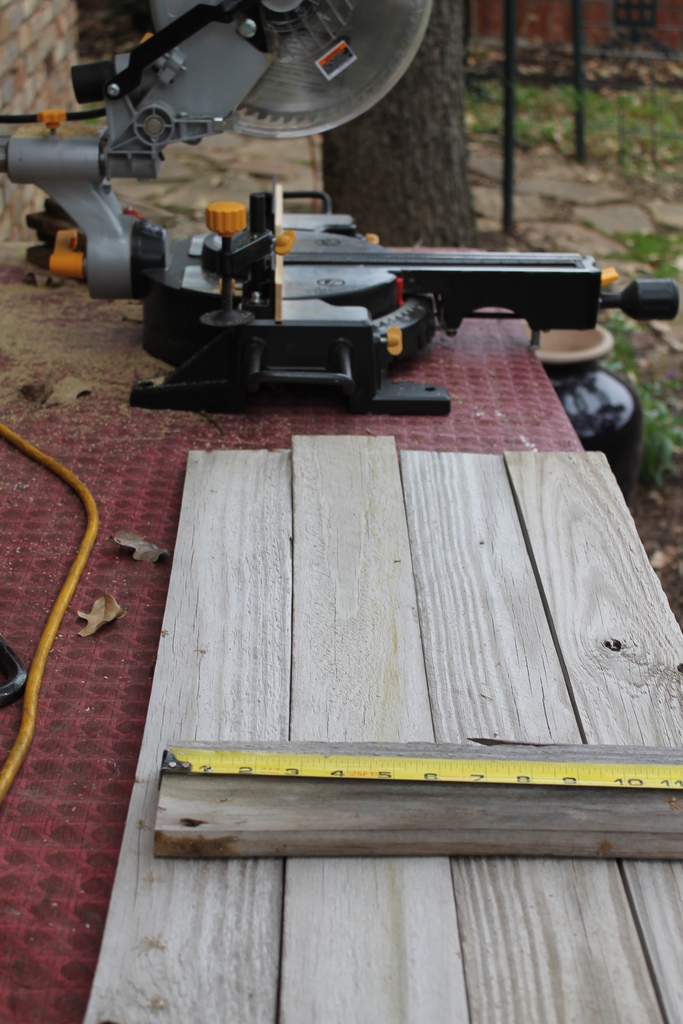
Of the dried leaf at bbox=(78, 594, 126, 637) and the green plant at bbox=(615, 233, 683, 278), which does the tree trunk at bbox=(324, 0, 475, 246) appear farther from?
the dried leaf at bbox=(78, 594, 126, 637)

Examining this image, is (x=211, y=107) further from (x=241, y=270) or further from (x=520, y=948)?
(x=520, y=948)

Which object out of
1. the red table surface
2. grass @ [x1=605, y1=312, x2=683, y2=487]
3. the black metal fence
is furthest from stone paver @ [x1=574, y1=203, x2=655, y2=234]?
the red table surface

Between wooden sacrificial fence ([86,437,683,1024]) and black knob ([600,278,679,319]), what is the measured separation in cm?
63

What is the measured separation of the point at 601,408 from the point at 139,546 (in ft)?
5.64

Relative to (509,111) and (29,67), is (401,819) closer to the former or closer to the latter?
(29,67)

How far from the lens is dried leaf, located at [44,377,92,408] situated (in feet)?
7.13

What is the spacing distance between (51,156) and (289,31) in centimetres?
59

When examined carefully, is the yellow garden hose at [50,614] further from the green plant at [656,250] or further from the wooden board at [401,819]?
the green plant at [656,250]

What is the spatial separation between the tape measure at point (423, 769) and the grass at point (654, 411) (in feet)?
8.58

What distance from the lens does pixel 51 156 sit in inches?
84.3

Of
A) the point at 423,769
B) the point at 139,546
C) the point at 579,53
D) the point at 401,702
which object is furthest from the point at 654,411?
the point at 579,53

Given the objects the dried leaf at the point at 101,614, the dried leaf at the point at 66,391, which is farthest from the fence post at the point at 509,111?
the dried leaf at the point at 101,614

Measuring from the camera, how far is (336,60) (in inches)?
82.9

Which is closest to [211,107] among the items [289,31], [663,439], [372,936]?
[289,31]
